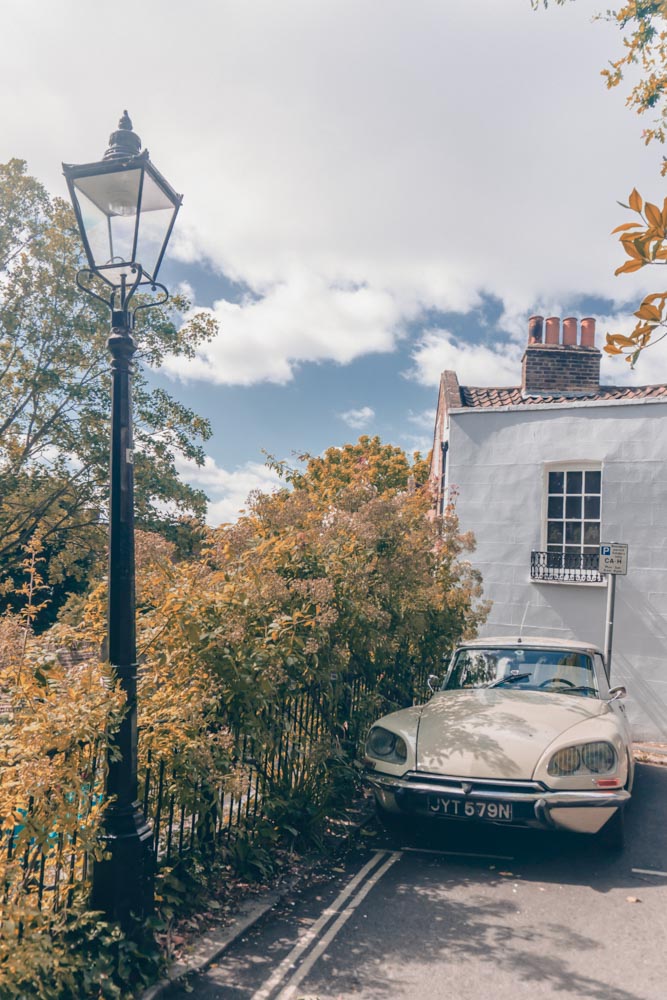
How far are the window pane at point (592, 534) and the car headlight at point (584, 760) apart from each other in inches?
318

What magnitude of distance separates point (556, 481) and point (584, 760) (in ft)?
28.6

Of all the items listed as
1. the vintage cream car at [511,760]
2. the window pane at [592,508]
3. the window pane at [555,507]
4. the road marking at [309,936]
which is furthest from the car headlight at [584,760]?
the window pane at [555,507]

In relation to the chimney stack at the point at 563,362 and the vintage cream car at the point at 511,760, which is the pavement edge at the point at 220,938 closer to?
the vintage cream car at the point at 511,760

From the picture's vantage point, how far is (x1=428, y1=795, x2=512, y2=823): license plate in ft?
16.7

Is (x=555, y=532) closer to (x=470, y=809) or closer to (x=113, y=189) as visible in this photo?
(x=470, y=809)

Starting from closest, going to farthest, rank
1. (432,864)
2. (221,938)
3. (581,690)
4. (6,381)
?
(221,938), (432,864), (581,690), (6,381)

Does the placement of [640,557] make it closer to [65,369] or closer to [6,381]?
[65,369]

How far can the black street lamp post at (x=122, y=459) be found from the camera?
3.81m

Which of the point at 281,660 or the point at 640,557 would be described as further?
the point at 640,557

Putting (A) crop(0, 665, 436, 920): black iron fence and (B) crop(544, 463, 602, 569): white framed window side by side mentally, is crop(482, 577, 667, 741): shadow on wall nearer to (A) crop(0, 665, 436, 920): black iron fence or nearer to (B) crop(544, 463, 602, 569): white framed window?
(B) crop(544, 463, 602, 569): white framed window

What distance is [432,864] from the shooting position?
546 cm

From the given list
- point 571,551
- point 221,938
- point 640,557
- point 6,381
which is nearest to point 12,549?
point 6,381

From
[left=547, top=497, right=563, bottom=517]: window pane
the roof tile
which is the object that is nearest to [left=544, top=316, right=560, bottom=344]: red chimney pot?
the roof tile

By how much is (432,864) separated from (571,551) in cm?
855
